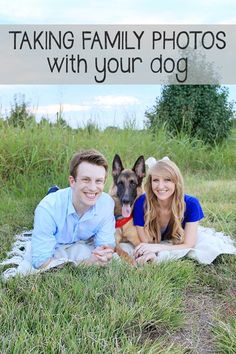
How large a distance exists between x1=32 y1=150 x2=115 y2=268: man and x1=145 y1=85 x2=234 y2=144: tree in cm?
459

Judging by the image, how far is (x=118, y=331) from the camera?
2.42 metres

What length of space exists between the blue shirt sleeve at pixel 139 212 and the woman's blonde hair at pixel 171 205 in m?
0.05

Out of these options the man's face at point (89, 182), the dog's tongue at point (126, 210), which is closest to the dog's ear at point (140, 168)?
the dog's tongue at point (126, 210)

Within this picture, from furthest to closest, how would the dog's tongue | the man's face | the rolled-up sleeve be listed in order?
1. the dog's tongue
2. the man's face
3. the rolled-up sleeve

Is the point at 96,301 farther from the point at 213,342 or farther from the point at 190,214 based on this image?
the point at 190,214

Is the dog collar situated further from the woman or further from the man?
the man

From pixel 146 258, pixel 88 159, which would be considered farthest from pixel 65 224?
pixel 146 258

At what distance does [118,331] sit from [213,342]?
0.51m

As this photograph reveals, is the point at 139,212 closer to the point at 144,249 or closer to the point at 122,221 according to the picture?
the point at 122,221

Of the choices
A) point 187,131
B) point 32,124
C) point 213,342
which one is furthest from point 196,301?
point 187,131

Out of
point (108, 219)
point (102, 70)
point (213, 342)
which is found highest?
point (102, 70)

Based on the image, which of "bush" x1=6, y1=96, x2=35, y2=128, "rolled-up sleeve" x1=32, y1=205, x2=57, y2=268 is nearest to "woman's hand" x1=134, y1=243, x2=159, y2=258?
"rolled-up sleeve" x1=32, y1=205, x2=57, y2=268

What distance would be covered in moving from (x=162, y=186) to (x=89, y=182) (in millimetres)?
589

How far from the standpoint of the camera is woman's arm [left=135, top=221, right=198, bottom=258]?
3566 mm
